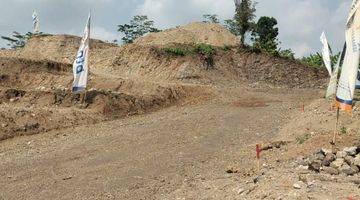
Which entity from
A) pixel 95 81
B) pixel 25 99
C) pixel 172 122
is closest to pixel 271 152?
pixel 172 122

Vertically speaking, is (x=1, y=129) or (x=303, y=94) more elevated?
(x=303, y=94)

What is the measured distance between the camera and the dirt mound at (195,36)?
42.3 metres

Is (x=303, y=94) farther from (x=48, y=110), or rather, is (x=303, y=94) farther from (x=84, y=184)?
(x=84, y=184)

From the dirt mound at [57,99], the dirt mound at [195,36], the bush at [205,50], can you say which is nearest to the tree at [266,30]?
the dirt mound at [195,36]

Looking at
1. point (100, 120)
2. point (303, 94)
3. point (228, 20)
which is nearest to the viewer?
point (100, 120)

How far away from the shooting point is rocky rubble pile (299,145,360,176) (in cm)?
991

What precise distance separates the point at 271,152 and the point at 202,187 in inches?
137

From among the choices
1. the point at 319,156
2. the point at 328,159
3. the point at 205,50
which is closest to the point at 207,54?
the point at 205,50

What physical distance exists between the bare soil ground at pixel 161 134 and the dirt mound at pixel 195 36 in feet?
27.0

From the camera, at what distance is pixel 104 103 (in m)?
21.5

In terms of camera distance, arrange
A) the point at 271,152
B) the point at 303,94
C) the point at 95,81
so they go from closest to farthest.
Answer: the point at 271,152
the point at 95,81
the point at 303,94

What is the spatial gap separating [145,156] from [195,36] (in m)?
30.0

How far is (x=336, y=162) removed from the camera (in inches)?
402

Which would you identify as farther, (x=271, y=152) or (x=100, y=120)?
(x=100, y=120)
